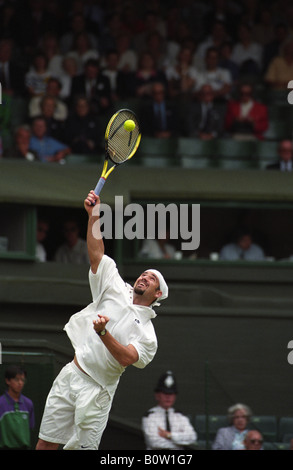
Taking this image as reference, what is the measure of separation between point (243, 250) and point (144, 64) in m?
3.44

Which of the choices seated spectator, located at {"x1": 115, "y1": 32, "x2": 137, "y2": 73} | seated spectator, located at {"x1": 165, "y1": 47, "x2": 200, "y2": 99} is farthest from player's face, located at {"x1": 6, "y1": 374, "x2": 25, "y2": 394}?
seated spectator, located at {"x1": 115, "y1": 32, "x2": 137, "y2": 73}

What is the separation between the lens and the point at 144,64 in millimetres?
15984

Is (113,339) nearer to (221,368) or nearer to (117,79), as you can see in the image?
(221,368)

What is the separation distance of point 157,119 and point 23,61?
2.29 metres

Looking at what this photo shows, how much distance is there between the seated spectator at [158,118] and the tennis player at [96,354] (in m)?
6.43

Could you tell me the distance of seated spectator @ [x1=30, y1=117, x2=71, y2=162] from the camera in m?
14.4

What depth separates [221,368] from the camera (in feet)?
45.1

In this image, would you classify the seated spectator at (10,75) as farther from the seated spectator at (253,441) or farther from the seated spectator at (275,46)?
the seated spectator at (253,441)

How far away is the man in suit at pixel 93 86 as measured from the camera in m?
15.3

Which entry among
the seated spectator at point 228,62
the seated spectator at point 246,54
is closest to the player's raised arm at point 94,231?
the seated spectator at point 228,62

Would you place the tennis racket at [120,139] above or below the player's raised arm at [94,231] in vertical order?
above

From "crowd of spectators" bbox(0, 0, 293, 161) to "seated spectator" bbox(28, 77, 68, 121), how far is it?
0.02 meters

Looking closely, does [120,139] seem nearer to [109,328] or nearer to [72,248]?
[109,328]

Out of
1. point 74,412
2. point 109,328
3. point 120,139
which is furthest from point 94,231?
point 74,412
